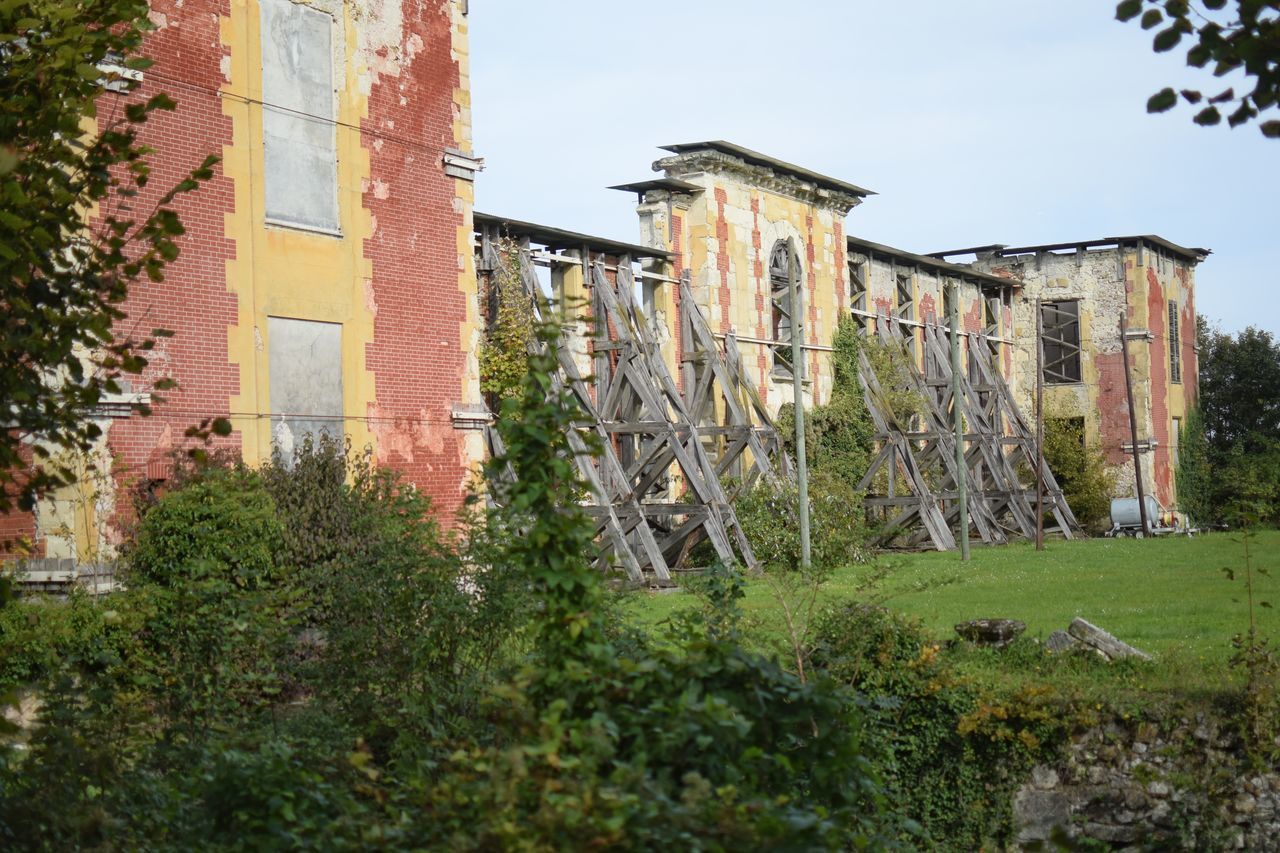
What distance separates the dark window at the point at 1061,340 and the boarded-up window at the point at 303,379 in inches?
1079

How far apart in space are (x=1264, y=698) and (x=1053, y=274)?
2934cm

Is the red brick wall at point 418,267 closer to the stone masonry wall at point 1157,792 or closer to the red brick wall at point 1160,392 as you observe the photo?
the stone masonry wall at point 1157,792

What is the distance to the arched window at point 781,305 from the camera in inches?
1069

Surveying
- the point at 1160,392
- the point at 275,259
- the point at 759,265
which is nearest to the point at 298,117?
the point at 275,259

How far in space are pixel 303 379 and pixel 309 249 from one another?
4.63 ft

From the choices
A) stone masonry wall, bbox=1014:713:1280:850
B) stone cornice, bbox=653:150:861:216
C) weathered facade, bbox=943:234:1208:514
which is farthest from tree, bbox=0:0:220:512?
weathered facade, bbox=943:234:1208:514

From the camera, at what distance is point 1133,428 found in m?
34.0

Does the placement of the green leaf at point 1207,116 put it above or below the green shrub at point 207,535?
above

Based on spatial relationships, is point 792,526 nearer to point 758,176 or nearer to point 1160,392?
point 758,176

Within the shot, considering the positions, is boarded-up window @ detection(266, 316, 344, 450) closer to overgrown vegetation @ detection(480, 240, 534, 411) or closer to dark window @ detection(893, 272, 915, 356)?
overgrown vegetation @ detection(480, 240, 534, 411)

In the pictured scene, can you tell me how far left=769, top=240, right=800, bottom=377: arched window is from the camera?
27.2 m

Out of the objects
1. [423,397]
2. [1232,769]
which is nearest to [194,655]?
[423,397]

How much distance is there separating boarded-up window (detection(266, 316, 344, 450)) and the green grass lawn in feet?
13.7

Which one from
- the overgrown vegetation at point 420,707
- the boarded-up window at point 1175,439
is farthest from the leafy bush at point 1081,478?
the overgrown vegetation at point 420,707
